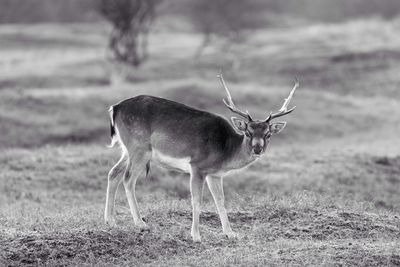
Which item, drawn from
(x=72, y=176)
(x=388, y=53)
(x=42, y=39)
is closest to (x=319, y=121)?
(x=72, y=176)

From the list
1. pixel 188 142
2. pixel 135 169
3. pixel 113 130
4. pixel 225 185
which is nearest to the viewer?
pixel 188 142

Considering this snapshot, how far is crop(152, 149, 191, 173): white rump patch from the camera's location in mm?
11578

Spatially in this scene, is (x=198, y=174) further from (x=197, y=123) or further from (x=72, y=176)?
(x=72, y=176)

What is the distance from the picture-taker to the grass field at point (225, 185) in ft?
34.0

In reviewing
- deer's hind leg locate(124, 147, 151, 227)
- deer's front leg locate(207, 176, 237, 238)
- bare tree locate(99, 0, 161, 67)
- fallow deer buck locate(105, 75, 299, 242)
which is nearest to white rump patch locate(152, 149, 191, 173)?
fallow deer buck locate(105, 75, 299, 242)

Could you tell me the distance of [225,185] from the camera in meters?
20.3

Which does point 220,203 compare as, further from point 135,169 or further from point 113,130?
point 113,130

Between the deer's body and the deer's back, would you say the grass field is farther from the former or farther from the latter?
the deer's back

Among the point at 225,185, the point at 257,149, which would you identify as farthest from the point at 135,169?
the point at 225,185

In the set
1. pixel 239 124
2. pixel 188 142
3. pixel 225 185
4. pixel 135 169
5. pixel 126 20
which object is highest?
pixel 239 124

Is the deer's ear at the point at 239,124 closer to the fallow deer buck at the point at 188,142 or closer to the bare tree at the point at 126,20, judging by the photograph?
the fallow deer buck at the point at 188,142

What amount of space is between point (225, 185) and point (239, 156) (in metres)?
8.89

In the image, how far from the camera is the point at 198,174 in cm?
1144

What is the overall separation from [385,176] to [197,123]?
1112cm
